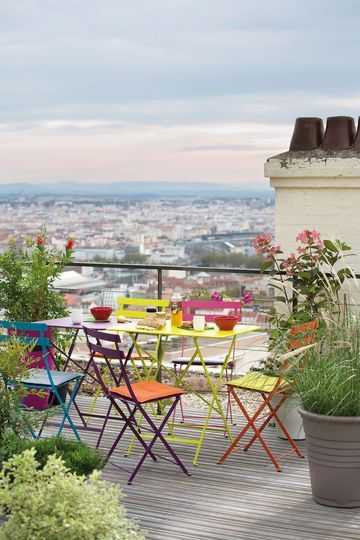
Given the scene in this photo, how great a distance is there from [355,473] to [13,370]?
6.28 ft

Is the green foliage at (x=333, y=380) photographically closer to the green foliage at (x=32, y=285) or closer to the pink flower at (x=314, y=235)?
the pink flower at (x=314, y=235)

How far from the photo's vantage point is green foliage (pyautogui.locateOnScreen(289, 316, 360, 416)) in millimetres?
4984

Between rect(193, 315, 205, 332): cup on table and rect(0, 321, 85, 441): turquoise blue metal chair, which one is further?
rect(193, 315, 205, 332): cup on table

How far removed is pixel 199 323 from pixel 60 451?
4.41 ft

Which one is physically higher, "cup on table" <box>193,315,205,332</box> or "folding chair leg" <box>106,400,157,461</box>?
"cup on table" <box>193,315,205,332</box>

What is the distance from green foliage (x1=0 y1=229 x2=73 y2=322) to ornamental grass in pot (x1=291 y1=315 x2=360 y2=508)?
2.85 m

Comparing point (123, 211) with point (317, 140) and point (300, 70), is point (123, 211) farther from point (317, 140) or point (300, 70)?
point (317, 140)

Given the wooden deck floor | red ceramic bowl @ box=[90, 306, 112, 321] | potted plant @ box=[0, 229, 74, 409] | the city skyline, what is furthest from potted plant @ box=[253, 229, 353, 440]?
the city skyline

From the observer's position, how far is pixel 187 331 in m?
6.14

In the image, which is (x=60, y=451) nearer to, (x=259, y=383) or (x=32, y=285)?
(x=259, y=383)

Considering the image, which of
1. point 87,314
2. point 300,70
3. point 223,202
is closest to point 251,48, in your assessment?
point 300,70

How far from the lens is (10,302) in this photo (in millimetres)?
7508

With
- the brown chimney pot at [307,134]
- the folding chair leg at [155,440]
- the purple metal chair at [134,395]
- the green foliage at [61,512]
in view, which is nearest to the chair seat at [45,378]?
the purple metal chair at [134,395]

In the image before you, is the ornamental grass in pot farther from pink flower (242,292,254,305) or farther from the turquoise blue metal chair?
pink flower (242,292,254,305)
